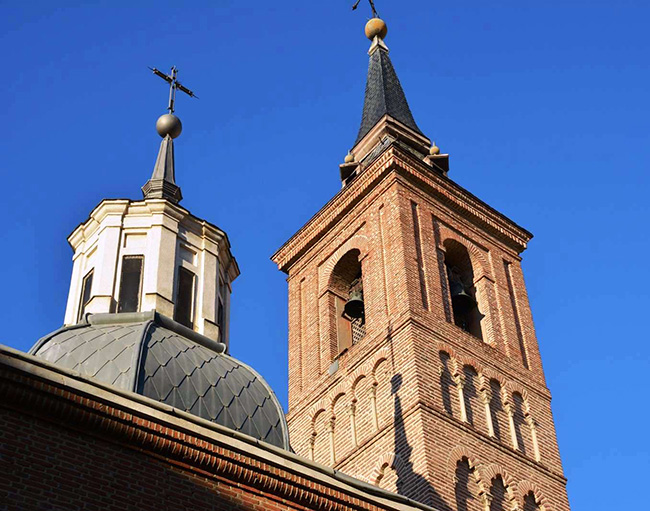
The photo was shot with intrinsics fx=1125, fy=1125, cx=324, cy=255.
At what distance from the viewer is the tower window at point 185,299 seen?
15.9 meters

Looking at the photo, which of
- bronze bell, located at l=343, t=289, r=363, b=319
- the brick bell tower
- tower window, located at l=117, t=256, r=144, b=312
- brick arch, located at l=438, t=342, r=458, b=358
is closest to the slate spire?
the brick bell tower

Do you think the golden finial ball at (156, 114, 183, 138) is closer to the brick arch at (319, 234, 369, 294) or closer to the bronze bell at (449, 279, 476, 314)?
the brick arch at (319, 234, 369, 294)

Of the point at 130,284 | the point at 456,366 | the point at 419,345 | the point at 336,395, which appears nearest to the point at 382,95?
the point at 336,395

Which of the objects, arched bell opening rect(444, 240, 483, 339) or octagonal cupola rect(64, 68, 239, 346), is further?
arched bell opening rect(444, 240, 483, 339)

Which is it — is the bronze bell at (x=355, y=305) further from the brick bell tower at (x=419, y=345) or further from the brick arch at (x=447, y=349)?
the brick arch at (x=447, y=349)

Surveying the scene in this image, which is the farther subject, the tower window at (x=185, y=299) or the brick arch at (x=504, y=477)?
the brick arch at (x=504, y=477)

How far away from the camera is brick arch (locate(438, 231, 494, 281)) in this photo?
80.6 feet

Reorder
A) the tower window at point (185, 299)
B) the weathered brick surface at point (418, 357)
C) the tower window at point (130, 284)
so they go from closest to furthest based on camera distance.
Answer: the tower window at point (130, 284)
the tower window at point (185, 299)
the weathered brick surface at point (418, 357)

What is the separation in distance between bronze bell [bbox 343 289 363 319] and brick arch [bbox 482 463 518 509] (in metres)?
4.85

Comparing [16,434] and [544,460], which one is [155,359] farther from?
[544,460]

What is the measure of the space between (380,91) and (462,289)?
8.43 metres

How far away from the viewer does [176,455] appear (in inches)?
382

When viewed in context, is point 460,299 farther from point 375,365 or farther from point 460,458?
point 460,458

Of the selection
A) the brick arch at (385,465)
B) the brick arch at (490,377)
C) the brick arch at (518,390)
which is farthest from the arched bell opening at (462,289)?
the brick arch at (385,465)
